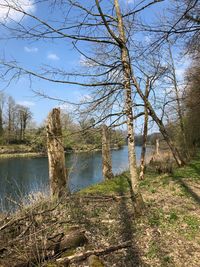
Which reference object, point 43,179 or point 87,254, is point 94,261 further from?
point 43,179

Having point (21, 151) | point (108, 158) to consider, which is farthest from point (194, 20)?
point (21, 151)

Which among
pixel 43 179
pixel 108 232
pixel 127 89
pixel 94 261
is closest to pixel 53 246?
pixel 94 261

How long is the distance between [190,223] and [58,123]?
15.6ft

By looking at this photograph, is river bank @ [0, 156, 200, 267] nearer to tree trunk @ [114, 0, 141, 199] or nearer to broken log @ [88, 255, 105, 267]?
broken log @ [88, 255, 105, 267]

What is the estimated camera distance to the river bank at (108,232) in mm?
4230

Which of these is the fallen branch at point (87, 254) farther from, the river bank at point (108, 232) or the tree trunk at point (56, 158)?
the tree trunk at point (56, 158)

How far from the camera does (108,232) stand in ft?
18.0

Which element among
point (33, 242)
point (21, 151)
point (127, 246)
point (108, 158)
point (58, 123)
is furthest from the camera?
point (21, 151)

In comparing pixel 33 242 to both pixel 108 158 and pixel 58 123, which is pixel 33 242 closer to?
pixel 58 123

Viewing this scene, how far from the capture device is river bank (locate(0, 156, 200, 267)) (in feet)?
13.9

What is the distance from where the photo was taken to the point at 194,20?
6168mm

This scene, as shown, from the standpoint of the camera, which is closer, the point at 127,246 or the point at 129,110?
the point at 127,246

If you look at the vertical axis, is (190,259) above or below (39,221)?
below

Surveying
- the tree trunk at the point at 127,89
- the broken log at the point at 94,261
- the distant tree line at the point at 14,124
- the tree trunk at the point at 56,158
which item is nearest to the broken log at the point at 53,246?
the broken log at the point at 94,261
